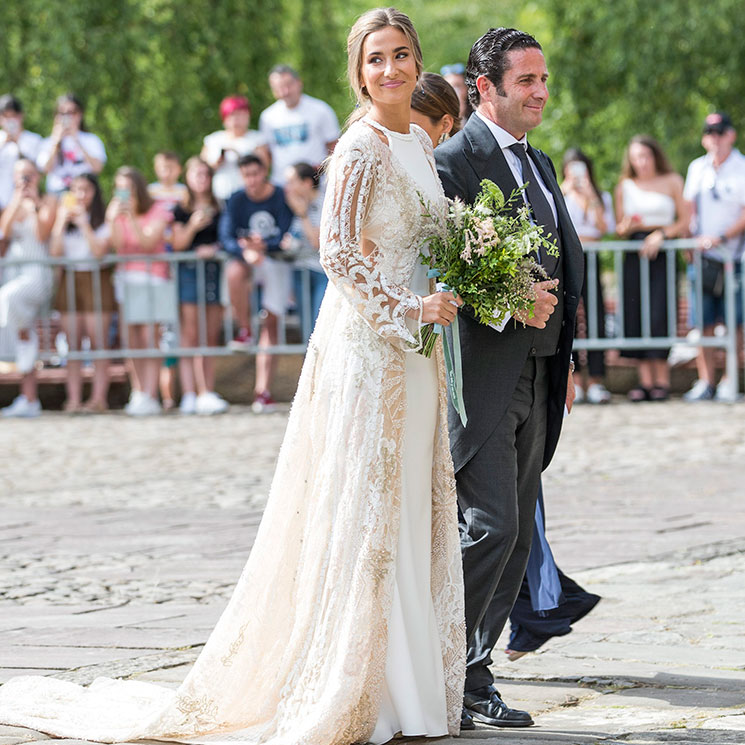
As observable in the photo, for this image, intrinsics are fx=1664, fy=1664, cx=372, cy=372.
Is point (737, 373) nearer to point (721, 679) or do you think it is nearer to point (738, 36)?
point (738, 36)

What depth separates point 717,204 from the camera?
45.6ft

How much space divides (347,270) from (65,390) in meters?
11.9

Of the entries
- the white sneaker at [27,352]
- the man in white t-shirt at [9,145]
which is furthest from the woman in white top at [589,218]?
the man in white t-shirt at [9,145]

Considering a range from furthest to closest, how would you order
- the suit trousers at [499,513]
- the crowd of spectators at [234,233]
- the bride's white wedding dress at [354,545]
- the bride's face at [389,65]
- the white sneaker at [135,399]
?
1. the white sneaker at [135,399]
2. the crowd of spectators at [234,233]
3. the suit trousers at [499,513]
4. the bride's face at [389,65]
5. the bride's white wedding dress at [354,545]

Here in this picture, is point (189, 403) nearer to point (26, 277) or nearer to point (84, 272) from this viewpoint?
point (84, 272)

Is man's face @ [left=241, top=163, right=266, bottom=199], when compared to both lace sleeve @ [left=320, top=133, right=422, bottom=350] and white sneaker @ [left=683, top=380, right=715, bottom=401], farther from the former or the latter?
lace sleeve @ [left=320, top=133, right=422, bottom=350]

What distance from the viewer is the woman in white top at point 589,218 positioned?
13820 mm

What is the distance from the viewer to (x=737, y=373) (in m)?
Result: 14.3

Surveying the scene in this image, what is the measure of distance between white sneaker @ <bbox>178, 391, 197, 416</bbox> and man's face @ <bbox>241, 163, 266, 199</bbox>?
205 cm

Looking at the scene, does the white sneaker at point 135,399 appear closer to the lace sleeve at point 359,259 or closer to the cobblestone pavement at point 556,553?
the cobblestone pavement at point 556,553

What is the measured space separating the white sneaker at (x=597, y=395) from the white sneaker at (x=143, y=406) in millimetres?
3799

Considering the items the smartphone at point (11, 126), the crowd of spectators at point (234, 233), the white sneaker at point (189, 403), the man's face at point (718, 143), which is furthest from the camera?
the smartphone at point (11, 126)

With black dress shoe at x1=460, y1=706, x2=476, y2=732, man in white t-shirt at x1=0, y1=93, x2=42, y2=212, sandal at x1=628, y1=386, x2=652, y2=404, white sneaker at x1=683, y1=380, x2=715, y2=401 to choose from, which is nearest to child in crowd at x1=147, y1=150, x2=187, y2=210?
man in white t-shirt at x1=0, y1=93, x2=42, y2=212

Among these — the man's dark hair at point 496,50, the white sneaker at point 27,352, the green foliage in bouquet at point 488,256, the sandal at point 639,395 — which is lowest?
the sandal at point 639,395
